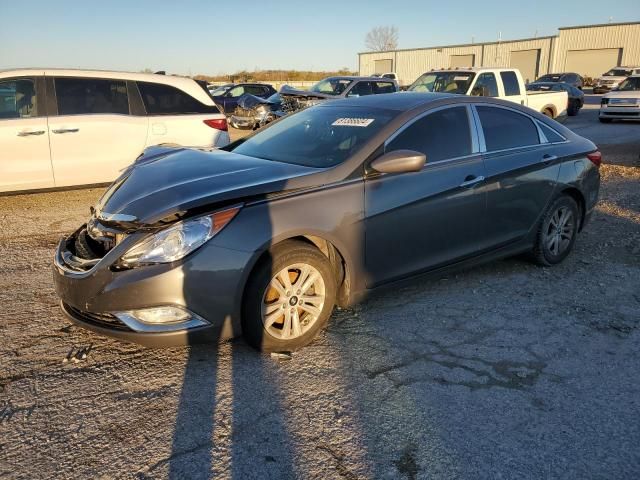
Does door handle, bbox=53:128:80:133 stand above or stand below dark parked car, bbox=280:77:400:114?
below

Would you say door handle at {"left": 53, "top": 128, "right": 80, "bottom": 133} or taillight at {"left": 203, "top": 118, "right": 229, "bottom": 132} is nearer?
door handle at {"left": 53, "top": 128, "right": 80, "bottom": 133}

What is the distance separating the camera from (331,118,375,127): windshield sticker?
402 centimetres

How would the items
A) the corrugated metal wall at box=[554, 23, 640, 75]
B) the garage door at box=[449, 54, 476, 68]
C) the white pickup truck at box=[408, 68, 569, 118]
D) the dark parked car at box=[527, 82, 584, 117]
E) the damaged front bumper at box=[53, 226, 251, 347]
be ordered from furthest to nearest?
the garage door at box=[449, 54, 476, 68] → the corrugated metal wall at box=[554, 23, 640, 75] → the dark parked car at box=[527, 82, 584, 117] → the white pickup truck at box=[408, 68, 569, 118] → the damaged front bumper at box=[53, 226, 251, 347]

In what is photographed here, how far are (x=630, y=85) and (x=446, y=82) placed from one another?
34.0ft

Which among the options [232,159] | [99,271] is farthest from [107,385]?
[232,159]

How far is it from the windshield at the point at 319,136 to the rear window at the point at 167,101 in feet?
11.1

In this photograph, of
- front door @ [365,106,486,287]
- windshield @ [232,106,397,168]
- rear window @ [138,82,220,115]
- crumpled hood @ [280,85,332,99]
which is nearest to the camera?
front door @ [365,106,486,287]

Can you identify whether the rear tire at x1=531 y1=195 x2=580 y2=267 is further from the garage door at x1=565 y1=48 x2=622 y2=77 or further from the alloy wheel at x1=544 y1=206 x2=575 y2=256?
the garage door at x1=565 y1=48 x2=622 y2=77

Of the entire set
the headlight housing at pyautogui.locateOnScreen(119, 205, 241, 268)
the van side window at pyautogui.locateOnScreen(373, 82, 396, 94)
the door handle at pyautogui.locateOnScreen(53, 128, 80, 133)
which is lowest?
the headlight housing at pyautogui.locateOnScreen(119, 205, 241, 268)

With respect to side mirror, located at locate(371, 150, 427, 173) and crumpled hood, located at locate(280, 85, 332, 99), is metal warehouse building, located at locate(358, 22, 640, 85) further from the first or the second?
side mirror, located at locate(371, 150, 427, 173)

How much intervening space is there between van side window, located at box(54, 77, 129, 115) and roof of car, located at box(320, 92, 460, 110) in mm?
3935

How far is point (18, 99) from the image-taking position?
6.64 m

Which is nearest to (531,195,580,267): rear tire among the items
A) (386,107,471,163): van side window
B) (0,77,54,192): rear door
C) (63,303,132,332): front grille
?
(386,107,471,163): van side window

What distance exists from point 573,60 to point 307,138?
55073 mm
